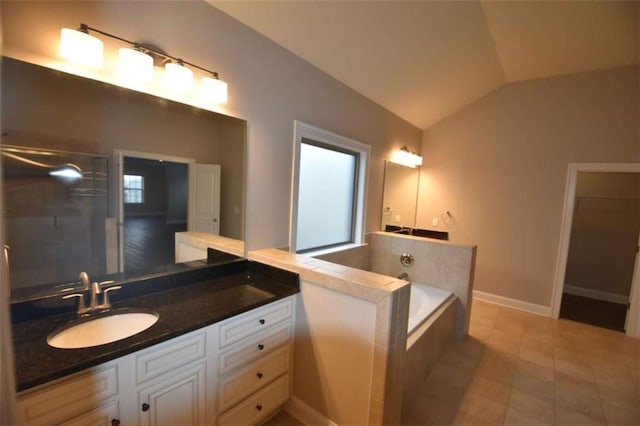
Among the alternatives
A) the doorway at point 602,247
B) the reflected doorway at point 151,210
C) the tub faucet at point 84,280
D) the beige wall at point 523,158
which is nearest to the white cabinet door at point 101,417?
the tub faucet at point 84,280

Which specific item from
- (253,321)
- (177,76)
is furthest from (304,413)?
(177,76)

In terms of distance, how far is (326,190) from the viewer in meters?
Result: 2.99

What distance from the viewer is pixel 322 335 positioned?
1755mm

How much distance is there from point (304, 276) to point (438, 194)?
3.23m

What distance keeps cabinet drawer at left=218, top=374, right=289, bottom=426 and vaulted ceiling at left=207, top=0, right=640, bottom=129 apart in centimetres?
232

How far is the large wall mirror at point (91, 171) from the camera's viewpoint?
3.92ft

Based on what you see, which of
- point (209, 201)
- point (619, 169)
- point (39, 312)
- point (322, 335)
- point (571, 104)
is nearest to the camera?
point (39, 312)

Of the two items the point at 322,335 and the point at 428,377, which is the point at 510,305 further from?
the point at 322,335

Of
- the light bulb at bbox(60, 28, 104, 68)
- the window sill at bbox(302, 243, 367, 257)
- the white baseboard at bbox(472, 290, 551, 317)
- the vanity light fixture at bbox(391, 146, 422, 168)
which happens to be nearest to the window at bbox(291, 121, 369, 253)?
the window sill at bbox(302, 243, 367, 257)

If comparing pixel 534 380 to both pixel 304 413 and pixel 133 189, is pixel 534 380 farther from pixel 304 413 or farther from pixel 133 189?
pixel 133 189

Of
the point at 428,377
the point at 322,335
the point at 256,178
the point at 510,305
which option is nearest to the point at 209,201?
the point at 256,178

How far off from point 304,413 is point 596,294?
492cm

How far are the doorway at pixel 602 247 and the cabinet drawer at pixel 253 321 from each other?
12.8ft

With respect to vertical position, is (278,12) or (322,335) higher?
(278,12)
